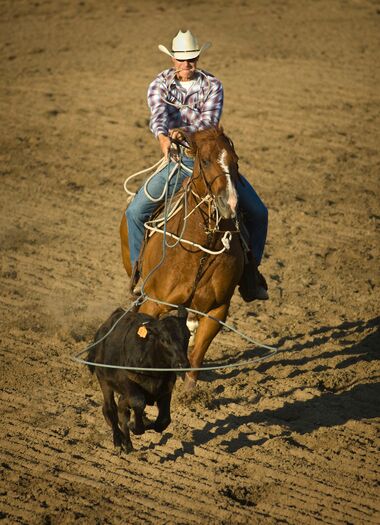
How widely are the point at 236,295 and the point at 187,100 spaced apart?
382 cm

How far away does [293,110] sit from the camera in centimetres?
1769

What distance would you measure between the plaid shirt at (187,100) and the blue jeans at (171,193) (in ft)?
1.48

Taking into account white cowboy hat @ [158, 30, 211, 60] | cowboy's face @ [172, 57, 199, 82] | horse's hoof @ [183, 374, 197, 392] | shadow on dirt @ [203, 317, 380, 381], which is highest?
white cowboy hat @ [158, 30, 211, 60]

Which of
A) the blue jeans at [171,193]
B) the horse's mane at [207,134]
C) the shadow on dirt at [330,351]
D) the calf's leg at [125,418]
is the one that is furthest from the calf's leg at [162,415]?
the horse's mane at [207,134]

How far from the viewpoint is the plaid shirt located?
8648mm

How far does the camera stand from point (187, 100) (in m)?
8.76

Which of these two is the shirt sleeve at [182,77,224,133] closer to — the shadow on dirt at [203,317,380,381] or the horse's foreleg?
the horse's foreleg

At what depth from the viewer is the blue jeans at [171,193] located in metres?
8.64

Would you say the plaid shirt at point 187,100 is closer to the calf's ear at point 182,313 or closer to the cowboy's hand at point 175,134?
the cowboy's hand at point 175,134

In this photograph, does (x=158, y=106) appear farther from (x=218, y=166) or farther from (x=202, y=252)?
(x=202, y=252)

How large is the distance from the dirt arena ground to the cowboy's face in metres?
3.24

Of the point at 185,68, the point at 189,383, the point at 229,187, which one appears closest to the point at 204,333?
the point at 189,383

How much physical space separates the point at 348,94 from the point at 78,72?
5.92 metres

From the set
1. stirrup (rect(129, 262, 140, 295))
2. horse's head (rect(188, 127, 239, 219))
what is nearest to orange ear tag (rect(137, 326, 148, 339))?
horse's head (rect(188, 127, 239, 219))
